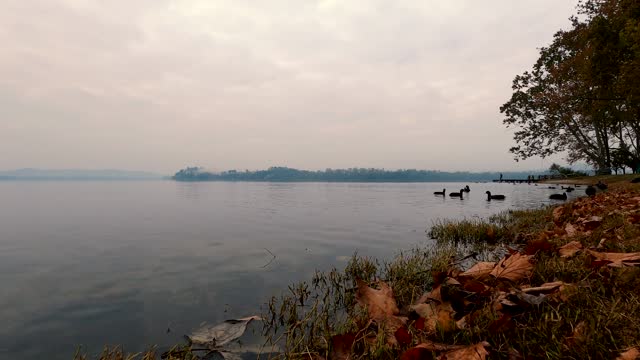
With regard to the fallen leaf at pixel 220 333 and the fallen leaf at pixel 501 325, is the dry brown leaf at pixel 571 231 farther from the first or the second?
the fallen leaf at pixel 220 333

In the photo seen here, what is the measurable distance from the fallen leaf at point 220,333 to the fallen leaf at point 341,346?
2.21 meters

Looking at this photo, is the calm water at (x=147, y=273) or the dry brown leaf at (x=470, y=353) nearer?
the dry brown leaf at (x=470, y=353)

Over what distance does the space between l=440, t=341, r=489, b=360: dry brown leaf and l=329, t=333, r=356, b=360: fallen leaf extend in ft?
3.97

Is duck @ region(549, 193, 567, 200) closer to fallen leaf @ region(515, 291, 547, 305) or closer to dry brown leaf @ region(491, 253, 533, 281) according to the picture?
dry brown leaf @ region(491, 253, 533, 281)

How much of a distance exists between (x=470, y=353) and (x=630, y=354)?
1092 millimetres

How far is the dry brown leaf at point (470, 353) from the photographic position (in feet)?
9.42

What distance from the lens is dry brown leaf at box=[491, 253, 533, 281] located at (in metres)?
4.71

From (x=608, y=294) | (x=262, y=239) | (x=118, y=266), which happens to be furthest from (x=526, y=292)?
(x=262, y=239)

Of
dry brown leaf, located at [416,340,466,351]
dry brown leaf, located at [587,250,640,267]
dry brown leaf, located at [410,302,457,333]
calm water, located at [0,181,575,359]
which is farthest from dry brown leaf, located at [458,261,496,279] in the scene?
A: calm water, located at [0,181,575,359]

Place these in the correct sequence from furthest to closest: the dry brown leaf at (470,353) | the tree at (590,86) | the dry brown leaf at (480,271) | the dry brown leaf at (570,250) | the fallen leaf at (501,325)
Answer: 1. the tree at (590,86)
2. the dry brown leaf at (570,250)
3. the dry brown leaf at (480,271)
4. the fallen leaf at (501,325)
5. the dry brown leaf at (470,353)

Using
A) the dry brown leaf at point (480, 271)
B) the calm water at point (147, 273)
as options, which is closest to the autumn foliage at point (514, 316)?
the dry brown leaf at point (480, 271)

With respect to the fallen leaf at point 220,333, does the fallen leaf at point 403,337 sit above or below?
above

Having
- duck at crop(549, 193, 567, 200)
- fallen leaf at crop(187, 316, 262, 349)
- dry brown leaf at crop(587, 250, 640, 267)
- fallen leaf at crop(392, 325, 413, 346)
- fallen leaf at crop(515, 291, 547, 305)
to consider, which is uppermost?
dry brown leaf at crop(587, 250, 640, 267)

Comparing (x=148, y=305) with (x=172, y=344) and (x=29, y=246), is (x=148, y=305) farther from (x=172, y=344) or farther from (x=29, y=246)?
(x=29, y=246)
